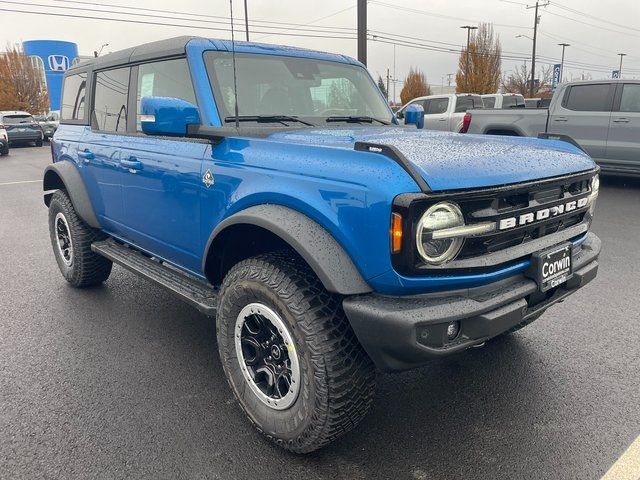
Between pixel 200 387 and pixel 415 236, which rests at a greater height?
pixel 415 236

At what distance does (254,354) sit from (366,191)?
1107 millimetres

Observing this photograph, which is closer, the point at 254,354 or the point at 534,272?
the point at 534,272

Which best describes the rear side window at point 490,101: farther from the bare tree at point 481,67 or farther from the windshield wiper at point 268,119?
the bare tree at point 481,67

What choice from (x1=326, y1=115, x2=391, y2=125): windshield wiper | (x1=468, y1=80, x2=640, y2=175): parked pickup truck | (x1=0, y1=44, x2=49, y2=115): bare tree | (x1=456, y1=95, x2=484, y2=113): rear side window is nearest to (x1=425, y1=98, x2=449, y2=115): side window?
(x1=456, y1=95, x2=484, y2=113): rear side window

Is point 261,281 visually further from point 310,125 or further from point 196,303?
point 310,125

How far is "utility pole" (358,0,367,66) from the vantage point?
52.1 ft

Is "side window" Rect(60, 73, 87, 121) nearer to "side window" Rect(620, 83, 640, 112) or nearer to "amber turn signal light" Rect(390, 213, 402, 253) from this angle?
"amber turn signal light" Rect(390, 213, 402, 253)

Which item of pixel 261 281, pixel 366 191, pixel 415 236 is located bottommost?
pixel 261 281

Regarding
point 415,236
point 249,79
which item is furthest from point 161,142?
point 415,236

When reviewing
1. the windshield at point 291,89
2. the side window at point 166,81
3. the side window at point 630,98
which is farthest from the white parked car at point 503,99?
the side window at point 166,81

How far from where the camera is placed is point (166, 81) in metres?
3.31

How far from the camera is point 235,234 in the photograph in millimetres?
2758

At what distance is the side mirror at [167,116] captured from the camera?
8.70 ft

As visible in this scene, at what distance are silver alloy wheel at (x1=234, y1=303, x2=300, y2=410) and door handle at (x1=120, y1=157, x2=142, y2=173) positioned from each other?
4.71 feet
